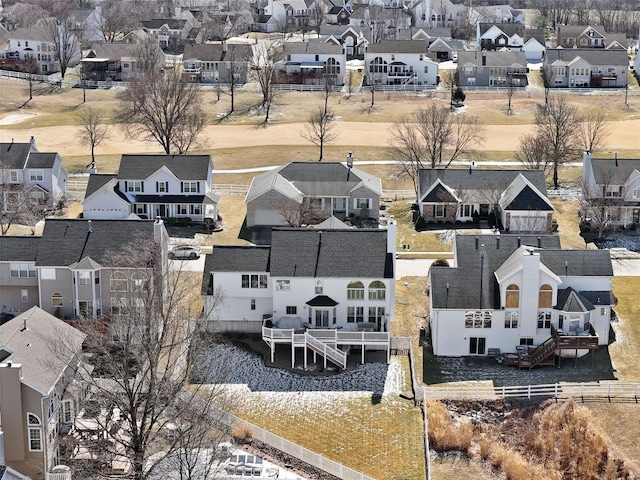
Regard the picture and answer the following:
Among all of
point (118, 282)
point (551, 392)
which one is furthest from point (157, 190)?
point (551, 392)

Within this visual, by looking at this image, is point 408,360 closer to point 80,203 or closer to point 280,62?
point 80,203

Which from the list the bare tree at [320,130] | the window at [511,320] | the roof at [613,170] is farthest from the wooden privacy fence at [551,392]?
the bare tree at [320,130]

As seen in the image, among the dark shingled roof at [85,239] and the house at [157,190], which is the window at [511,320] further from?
the house at [157,190]

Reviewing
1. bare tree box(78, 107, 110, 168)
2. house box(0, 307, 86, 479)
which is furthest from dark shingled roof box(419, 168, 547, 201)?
house box(0, 307, 86, 479)

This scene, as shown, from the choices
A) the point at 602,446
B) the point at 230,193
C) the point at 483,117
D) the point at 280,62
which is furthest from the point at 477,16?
the point at 602,446

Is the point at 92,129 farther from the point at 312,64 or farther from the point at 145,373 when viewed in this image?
the point at 145,373
